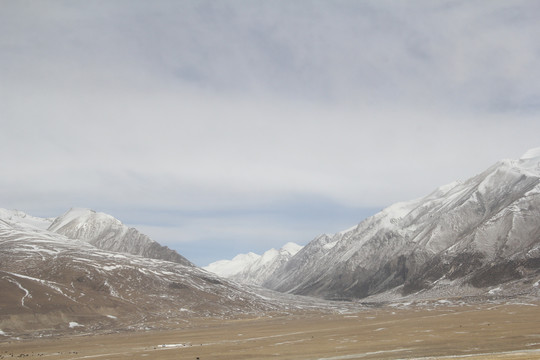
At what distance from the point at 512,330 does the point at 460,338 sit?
14.9m

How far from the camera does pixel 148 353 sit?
284ft

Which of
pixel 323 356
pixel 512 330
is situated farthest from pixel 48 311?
pixel 512 330

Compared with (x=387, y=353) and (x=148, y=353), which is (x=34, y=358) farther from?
(x=387, y=353)

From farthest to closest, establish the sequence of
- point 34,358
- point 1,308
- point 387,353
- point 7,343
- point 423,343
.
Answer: point 1,308 < point 7,343 < point 34,358 < point 423,343 < point 387,353

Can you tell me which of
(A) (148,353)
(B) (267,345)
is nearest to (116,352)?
(A) (148,353)

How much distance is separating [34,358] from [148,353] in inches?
827

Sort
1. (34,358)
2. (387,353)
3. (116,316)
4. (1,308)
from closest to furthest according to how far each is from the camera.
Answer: (387,353)
(34,358)
(1,308)
(116,316)

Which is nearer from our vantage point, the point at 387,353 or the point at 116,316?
the point at 387,353

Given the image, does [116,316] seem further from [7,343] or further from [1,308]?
[7,343]

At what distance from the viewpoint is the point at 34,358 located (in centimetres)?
8650

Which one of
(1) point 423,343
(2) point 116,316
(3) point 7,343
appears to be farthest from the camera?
(2) point 116,316

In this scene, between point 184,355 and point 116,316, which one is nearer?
point 184,355

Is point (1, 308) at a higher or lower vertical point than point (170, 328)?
higher

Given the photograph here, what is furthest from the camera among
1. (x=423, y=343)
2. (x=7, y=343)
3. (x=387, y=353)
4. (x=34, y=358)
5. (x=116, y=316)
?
(x=116, y=316)
